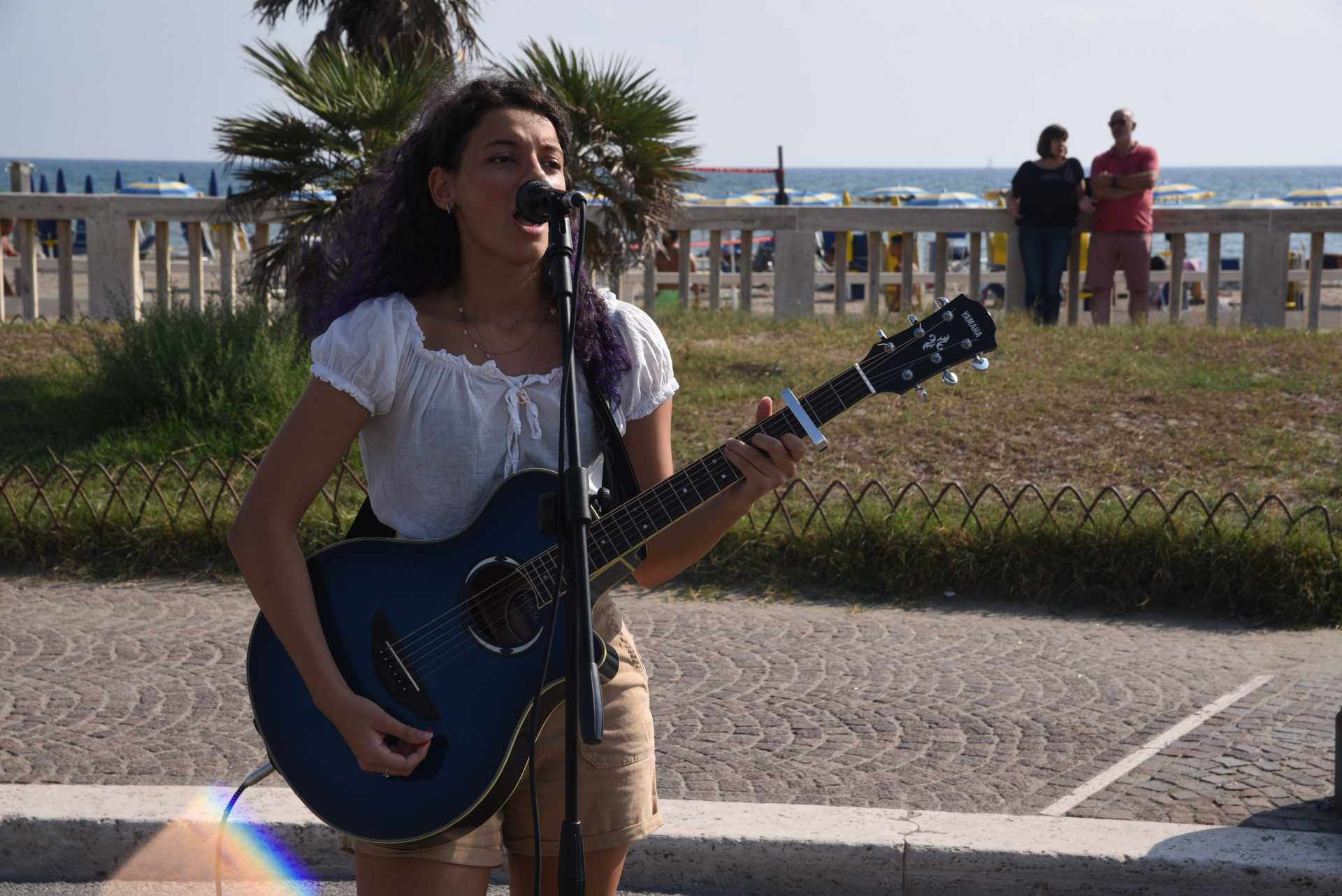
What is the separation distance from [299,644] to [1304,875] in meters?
2.65

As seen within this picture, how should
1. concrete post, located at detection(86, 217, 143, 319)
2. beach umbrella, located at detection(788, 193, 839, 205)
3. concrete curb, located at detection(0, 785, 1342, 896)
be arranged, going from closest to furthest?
1. concrete curb, located at detection(0, 785, 1342, 896)
2. concrete post, located at detection(86, 217, 143, 319)
3. beach umbrella, located at detection(788, 193, 839, 205)

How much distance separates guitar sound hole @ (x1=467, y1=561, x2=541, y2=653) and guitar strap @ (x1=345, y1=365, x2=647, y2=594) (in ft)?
0.47

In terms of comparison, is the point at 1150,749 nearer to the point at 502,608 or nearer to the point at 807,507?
the point at 807,507

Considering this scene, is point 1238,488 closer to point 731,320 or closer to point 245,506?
point 731,320

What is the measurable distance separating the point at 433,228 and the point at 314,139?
6828 mm

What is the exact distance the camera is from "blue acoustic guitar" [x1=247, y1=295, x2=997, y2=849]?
7.93 ft

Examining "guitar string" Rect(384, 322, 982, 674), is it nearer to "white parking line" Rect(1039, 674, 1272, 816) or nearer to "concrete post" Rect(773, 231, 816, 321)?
"white parking line" Rect(1039, 674, 1272, 816)

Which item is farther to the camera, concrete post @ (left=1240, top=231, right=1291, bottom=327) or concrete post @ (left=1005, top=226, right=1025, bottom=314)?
concrete post @ (left=1005, top=226, right=1025, bottom=314)

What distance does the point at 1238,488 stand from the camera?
7.14 metres

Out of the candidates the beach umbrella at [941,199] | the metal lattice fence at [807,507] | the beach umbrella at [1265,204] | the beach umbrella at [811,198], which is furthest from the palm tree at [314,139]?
the beach umbrella at [811,198]

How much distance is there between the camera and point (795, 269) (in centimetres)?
1255

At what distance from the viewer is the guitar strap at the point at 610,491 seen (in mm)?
2627

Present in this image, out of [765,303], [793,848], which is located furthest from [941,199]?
[793,848]

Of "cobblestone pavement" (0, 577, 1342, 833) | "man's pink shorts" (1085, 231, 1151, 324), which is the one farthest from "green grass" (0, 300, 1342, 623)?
"man's pink shorts" (1085, 231, 1151, 324)
